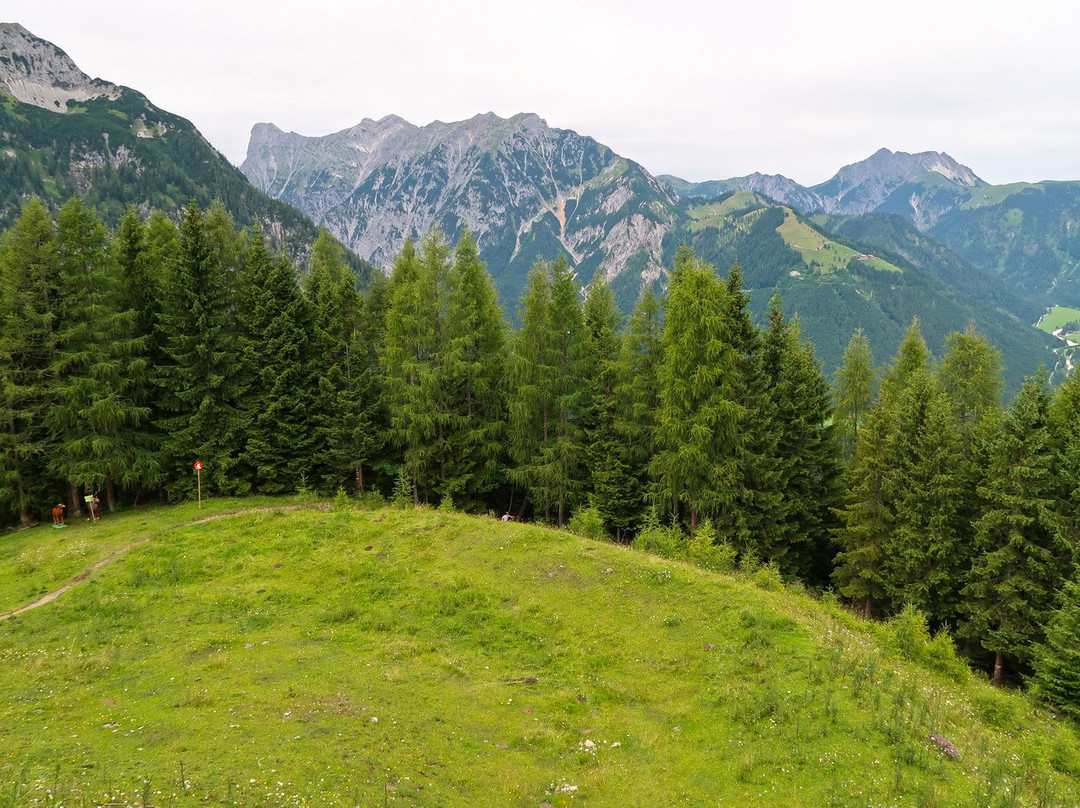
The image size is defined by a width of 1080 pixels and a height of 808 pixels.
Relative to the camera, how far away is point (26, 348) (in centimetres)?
3038

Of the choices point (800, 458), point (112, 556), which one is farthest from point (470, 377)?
point (800, 458)

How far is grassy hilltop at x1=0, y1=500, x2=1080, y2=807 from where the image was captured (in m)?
11.1

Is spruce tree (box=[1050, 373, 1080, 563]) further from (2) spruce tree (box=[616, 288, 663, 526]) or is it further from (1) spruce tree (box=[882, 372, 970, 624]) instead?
(2) spruce tree (box=[616, 288, 663, 526])

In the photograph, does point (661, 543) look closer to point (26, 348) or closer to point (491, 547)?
point (491, 547)

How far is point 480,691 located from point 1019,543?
25517 millimetres

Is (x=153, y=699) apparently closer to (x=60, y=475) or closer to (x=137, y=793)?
(x=137, y=793)

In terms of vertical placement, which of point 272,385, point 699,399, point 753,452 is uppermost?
point 272,385

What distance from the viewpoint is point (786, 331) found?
3519cm

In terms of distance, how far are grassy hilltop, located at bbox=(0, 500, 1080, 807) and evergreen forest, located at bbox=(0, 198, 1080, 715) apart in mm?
6977

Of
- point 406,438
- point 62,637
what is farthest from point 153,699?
point 406,438

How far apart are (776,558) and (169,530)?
33.8m

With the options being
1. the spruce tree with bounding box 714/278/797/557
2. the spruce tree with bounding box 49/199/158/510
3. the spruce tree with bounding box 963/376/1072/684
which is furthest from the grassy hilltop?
the spruce tree with bounding box 714/278/797/557

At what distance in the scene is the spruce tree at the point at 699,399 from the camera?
2975 cm

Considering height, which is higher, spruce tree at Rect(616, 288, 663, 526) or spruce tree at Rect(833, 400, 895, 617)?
spruce tree at Rect(616, 288, 663, 526)
